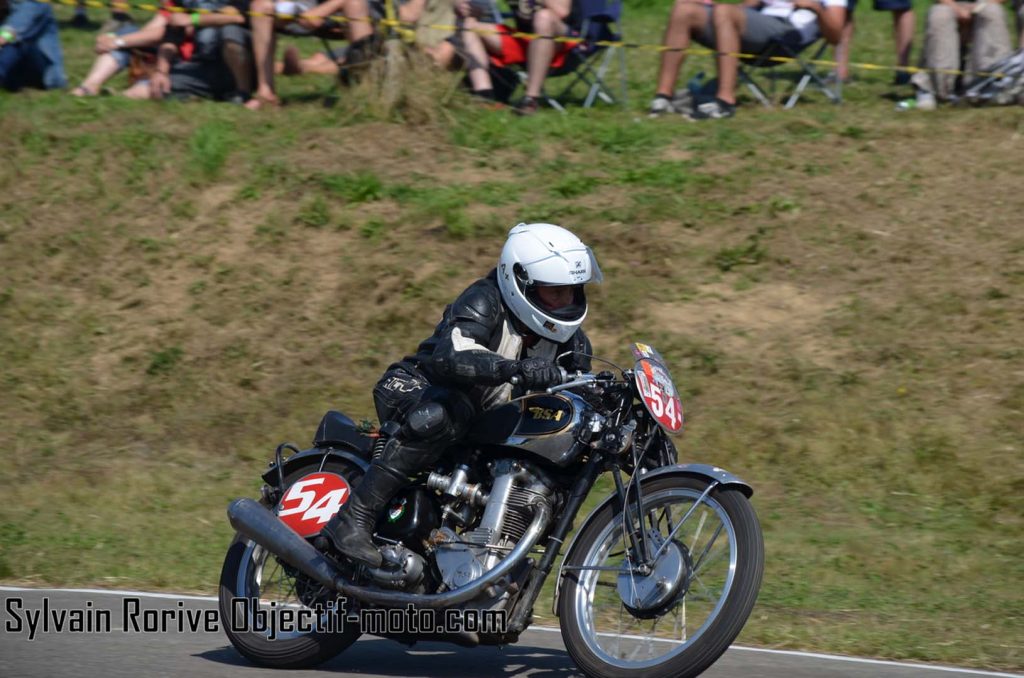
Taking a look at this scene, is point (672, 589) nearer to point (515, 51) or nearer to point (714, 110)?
point (714, 110)

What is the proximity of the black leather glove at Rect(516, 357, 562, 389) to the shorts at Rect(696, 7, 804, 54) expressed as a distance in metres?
8.54

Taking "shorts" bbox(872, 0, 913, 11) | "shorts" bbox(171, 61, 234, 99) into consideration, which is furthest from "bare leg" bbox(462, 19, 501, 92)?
"shorts" bbox(872, 0, 913, 11)

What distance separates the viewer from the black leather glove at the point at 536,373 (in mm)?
5164

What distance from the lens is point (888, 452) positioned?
28.9 feet

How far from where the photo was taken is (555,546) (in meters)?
5.38

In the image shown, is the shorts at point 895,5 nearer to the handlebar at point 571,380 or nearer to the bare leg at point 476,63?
the bare leg at point 476,63

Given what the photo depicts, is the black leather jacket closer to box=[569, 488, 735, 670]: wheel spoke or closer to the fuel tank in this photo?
the fuel tank

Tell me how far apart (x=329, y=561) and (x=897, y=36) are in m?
10.2

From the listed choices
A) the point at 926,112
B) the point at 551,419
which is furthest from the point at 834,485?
the point at 926,112

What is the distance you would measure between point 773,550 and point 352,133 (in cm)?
649

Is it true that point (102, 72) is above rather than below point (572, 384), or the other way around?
below

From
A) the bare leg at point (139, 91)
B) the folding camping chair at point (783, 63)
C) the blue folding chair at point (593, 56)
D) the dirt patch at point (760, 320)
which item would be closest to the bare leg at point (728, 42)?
the folding camping chair at point (783, 63)

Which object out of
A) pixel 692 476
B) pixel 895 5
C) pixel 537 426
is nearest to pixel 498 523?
pixel 537 426

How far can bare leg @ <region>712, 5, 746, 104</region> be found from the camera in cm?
1287
